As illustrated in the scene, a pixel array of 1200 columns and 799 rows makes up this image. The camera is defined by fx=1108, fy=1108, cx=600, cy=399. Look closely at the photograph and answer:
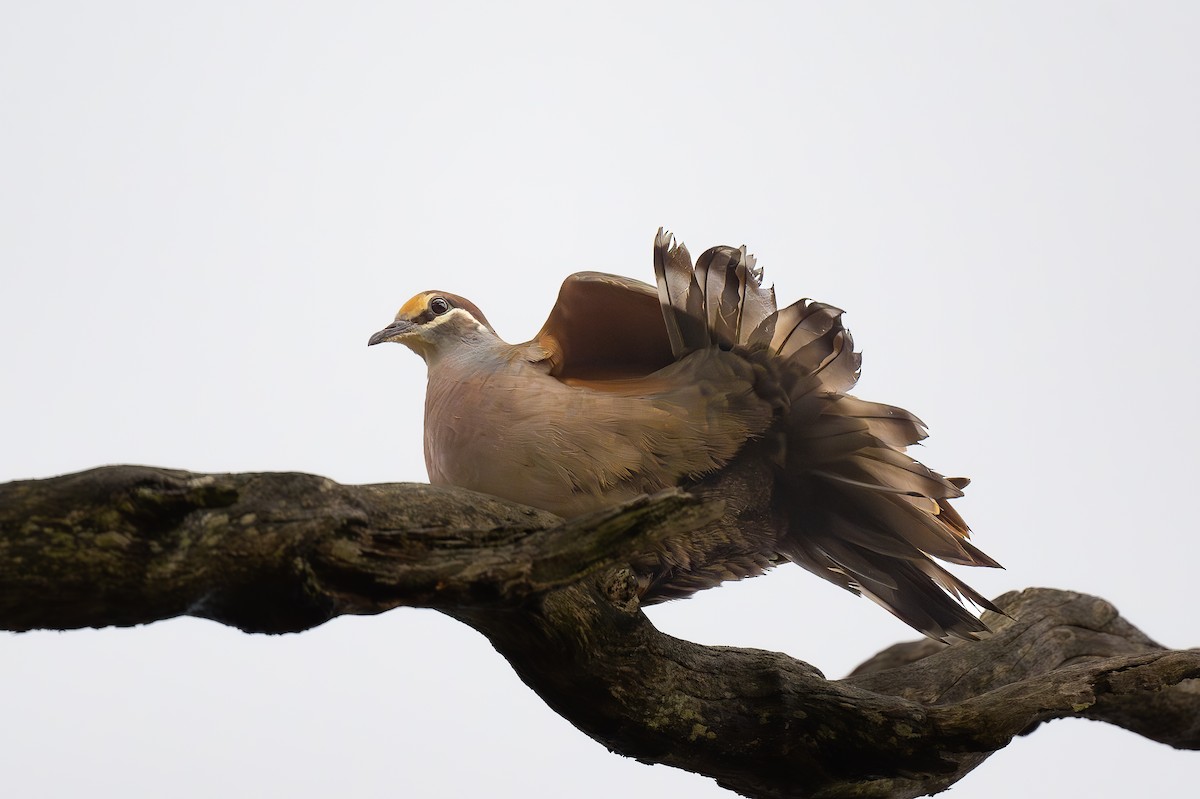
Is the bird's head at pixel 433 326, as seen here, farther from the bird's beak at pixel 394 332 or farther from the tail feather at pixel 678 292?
the tail feather at pixel 678 292

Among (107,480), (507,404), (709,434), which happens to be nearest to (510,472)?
(507,404)

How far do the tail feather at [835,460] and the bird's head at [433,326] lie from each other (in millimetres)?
481

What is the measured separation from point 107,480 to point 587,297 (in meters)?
1.14

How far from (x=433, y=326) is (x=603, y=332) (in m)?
0.40

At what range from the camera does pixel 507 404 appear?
2.38m

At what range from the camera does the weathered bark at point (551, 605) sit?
1.71 metres

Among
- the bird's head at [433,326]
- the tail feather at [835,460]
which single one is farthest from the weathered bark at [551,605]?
the bird's head at [433,326]

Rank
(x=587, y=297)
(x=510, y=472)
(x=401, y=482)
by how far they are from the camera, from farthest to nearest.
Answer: (x=587, y=297)
(x=510, y=472)
(x=401, y=482)

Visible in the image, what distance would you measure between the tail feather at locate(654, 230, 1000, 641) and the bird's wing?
4.0 inches

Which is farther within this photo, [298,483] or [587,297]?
[587,297]

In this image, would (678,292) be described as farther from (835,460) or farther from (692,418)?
(835,460)

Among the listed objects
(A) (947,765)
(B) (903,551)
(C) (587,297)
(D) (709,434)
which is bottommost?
(A) (947,765)

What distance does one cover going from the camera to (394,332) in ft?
8.42

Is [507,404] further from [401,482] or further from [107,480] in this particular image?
[107,480]
